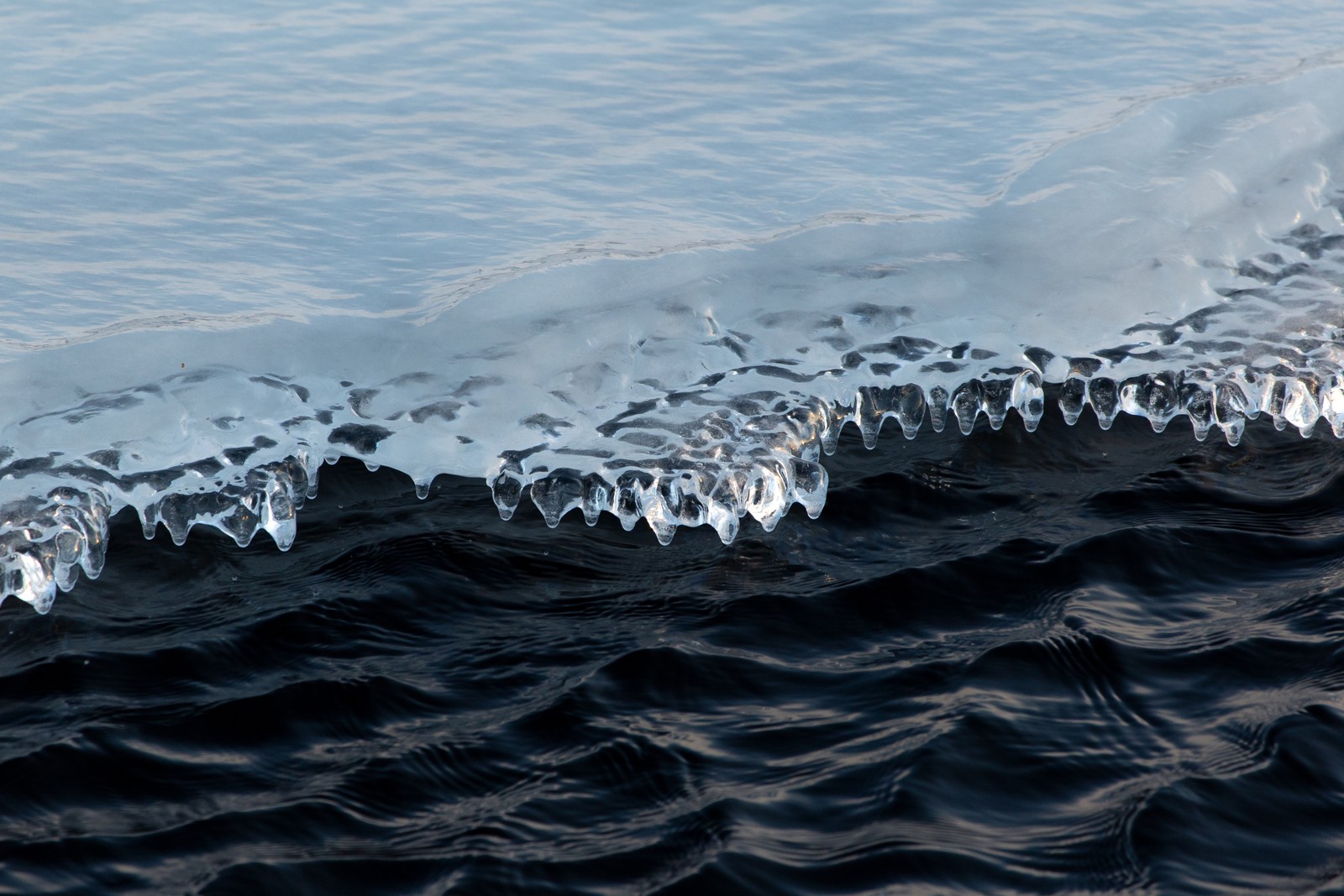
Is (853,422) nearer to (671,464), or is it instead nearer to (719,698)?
(671,464)

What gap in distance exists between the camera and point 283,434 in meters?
3.27

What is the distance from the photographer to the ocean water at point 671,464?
224 centimetres

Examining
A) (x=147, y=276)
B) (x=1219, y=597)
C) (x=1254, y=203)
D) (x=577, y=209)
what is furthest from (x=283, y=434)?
(x=1254, y=203)

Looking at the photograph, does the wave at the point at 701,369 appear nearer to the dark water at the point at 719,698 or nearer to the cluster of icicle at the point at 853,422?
the cluster of icicle at the point at 853,422

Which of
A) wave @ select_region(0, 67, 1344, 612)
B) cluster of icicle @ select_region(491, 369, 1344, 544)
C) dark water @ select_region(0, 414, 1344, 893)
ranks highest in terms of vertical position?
wave @ select_region(0, 67, 1344, 612)

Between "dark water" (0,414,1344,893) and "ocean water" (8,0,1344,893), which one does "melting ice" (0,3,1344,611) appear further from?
"dark water" (0,414,1344,893)

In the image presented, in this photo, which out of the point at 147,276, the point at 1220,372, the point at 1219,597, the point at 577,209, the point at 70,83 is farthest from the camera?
the point at 70,83

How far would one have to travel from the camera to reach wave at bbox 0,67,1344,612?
314cm

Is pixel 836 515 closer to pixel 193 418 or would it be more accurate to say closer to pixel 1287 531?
pixel 1287 531

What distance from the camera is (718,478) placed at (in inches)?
125

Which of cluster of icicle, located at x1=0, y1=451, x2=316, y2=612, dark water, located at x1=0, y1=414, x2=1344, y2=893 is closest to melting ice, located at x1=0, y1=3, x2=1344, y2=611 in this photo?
cluster of icicle, located at x1=0, y1=451, x2=316, y2=612

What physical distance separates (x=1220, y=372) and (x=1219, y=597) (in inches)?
38.4

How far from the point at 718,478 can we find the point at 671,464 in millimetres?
131

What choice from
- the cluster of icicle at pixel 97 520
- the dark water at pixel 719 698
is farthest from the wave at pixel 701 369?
the dark water at pixel 719 698
